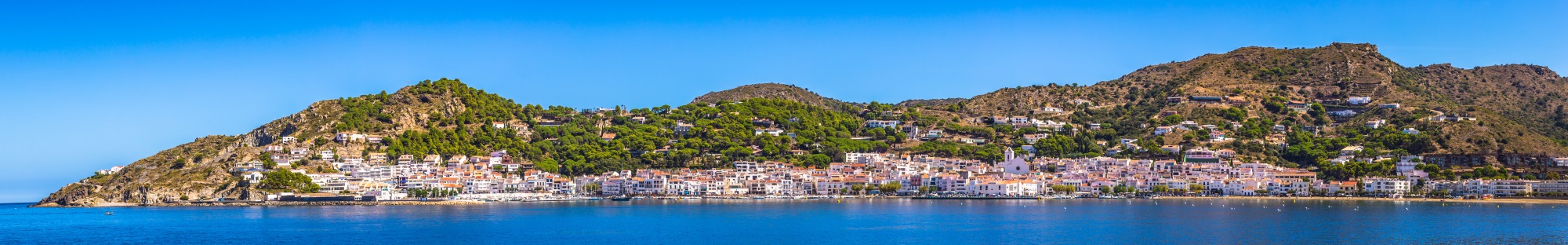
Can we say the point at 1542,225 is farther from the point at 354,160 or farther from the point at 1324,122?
the point at 354,160

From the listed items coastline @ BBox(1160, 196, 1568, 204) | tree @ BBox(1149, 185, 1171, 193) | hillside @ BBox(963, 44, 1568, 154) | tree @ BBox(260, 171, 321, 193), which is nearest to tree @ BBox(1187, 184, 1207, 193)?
tree @ BBox(1149, 185, 1171, 193)

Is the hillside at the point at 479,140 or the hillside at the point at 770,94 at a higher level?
the hillside at the point at 770,94

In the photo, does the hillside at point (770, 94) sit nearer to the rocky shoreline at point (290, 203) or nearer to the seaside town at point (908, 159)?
the seaside town at point (908, 159)

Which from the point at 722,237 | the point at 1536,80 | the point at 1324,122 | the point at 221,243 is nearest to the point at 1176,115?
the point at 1324,122

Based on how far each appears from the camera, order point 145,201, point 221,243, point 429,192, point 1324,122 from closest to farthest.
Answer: point 221,243, point 145,201, point 429,192, point 1324,122

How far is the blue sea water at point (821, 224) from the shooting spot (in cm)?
4309

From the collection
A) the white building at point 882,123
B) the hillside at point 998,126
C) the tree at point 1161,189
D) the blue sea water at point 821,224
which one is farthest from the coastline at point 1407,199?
the white building at point 882,123

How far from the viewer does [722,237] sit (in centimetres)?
4375

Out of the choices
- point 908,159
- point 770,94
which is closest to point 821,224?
point 908,159

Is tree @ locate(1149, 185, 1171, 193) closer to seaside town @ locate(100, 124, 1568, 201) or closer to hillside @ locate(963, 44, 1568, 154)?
seaside town @ locate(100, 124, 1568, 201)

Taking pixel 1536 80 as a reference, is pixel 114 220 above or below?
below

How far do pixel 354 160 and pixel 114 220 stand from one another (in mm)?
28030

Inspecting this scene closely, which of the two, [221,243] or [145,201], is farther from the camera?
[145,201]

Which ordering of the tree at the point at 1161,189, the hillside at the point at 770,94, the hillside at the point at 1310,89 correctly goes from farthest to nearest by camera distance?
the hillside at the point at 770,94, the hillside at the point at 1310,89, the tree at the point at 1161,189
